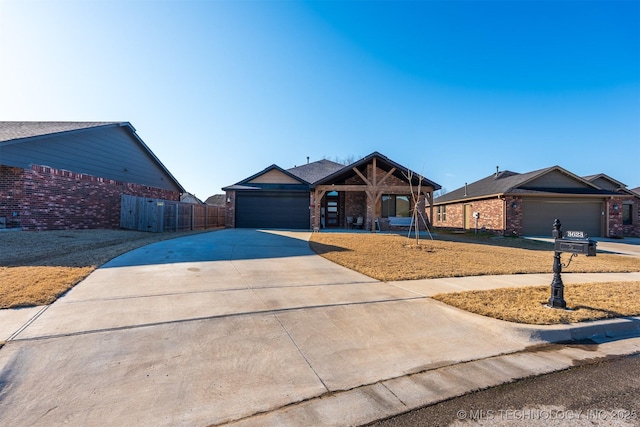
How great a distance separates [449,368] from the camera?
118 inches

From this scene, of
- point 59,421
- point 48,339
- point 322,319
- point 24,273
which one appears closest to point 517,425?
point 322,319

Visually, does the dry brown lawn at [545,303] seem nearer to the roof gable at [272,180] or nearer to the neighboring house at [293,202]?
the neighboring house at [293,202]

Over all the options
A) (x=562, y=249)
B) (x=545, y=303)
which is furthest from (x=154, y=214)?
(x=562, y=249)

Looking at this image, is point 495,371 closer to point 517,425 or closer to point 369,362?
point 517,425

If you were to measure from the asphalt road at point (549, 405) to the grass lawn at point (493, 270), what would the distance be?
1223mm

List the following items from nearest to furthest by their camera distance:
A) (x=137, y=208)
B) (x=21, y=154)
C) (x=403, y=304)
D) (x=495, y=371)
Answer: (x=495, y=371), (x=403, y=304), (x=21, y=154), (x=137, y=208)

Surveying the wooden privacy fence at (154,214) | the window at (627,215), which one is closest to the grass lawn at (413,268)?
the wooden privacy fence at (154,214)

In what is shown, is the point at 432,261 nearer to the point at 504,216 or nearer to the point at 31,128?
the point at 504,216

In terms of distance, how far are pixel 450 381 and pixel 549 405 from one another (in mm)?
747

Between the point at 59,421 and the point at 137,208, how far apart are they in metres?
16.6

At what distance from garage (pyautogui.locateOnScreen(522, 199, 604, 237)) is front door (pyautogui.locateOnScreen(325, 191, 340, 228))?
460 inches

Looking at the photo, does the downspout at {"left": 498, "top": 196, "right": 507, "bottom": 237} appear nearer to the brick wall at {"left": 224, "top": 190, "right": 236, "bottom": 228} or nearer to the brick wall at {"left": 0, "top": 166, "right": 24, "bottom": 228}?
the brick wall at {"left": 224, "top": 190, "right": 236, "bottom": 228}

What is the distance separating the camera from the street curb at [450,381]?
2.25m

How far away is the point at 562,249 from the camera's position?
4723 mm
